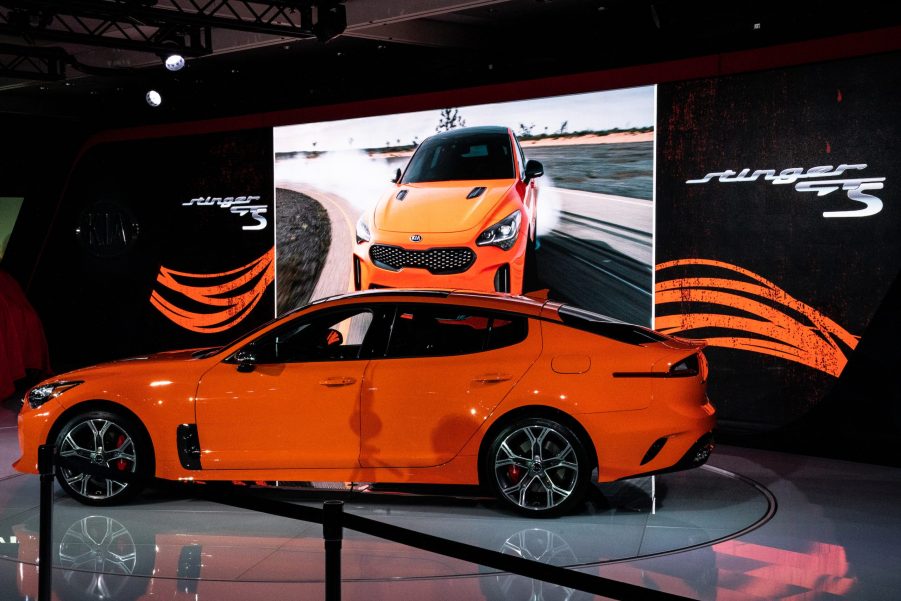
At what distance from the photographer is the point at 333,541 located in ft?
10.3

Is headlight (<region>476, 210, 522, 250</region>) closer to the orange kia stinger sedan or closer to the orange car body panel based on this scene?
the orange kia stinger sedan

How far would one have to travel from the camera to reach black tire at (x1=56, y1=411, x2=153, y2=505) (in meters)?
6.08

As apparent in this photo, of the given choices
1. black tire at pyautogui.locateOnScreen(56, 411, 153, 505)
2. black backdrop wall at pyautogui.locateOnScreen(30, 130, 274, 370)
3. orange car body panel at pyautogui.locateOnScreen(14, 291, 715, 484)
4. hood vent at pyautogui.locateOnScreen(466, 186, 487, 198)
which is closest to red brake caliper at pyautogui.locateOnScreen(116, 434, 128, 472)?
black tire at pyautogui.locateOnScreen(56, 411, 153, 505)

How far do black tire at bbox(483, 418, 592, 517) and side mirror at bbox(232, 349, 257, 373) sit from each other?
5.25 ft

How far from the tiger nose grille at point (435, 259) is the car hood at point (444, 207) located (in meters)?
0.21

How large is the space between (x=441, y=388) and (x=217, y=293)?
7.30 metres

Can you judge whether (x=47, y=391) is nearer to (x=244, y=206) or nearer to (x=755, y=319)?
(x=755, y=319)

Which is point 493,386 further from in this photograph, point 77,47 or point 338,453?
point 77,47

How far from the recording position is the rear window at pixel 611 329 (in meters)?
5.83

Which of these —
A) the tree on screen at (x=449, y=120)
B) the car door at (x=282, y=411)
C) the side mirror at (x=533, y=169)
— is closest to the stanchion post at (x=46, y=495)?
the car door at (x=282, y=411)

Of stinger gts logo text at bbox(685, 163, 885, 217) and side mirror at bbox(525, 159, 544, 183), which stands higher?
side mirror at bbox(525, 159, 544, 183)

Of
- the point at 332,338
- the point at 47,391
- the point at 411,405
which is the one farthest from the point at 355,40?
the point at 411,405

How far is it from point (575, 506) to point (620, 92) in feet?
15.8

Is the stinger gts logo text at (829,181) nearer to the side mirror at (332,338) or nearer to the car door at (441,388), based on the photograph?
the car door at (441,388)
